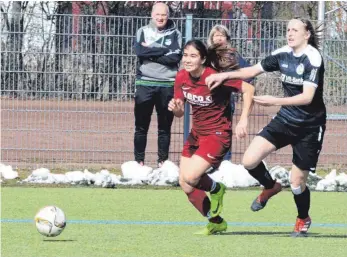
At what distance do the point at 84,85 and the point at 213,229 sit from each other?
5.55 m

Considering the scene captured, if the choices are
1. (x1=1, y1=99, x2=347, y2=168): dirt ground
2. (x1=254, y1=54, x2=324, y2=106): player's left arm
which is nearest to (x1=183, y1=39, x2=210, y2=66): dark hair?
(x1=254, y1=54, x2=324, y2=106): player's left arm

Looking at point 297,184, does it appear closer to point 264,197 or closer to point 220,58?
point 264,197

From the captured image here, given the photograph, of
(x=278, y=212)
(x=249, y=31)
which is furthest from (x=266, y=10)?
(x=278, y=212)

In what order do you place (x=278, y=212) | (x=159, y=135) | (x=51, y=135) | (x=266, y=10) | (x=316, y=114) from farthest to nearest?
(x=266, y=10) < (x=51, y=135) < (x=159, y=135) < (x=278, y=212) < (x=316, y=114)

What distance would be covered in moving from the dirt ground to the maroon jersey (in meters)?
4.89

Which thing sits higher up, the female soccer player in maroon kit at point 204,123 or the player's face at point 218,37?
the player's face at point 218,37

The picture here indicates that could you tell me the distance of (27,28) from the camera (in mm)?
13617

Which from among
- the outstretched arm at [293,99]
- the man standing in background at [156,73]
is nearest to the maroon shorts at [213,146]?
the outstretched arm at [293,99]

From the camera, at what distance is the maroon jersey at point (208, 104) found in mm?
8797

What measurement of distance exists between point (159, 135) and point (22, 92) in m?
2.11

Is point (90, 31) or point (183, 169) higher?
point (90, 31)

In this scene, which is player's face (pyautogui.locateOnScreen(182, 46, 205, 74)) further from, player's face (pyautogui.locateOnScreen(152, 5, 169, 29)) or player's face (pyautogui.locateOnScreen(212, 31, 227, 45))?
player's face (pyautogui.locateOnScreen(152, 5, 169, 29))

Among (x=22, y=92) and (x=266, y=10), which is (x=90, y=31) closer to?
(x=22, y=92)

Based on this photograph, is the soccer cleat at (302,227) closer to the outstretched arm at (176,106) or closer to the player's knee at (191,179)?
the player's knee at (191,179)
